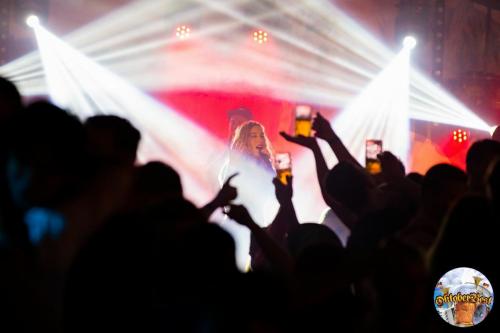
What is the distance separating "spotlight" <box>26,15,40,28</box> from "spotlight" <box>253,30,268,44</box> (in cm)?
280

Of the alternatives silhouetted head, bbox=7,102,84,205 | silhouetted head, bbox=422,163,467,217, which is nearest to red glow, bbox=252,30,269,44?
silhouetted head, bbox=422,163,467,217

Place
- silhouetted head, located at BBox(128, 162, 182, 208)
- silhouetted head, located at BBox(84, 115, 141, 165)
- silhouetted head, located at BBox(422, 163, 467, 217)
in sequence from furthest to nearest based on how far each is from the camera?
silhouetted head, located at BBox(422, 163, 467, 217)
silhouetted head, located at BBox(84, 115, 141, 165)
silhouetted head, located at BBox(128, 162, 182, 208)

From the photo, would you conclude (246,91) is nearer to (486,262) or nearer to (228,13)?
(228,13)

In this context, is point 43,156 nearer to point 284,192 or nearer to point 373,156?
point 284,192

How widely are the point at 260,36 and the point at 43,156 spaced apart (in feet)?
26.8

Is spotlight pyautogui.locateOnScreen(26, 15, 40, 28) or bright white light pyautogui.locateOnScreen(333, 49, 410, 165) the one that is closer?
spotlight pyautogui.locateOnScreen(26, 15, 40, 28)

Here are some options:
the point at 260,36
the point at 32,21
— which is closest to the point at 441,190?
the point at 32,21

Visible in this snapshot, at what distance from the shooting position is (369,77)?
9.87m

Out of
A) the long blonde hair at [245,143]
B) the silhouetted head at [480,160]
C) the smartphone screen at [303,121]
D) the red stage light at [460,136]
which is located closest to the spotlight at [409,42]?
the red stage light at [460,136]

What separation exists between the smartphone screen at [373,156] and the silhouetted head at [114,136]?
4.75 ft

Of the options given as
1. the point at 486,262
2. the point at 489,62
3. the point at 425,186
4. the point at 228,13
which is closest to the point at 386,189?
the point at 425,186

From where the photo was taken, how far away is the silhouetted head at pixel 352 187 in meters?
2.50

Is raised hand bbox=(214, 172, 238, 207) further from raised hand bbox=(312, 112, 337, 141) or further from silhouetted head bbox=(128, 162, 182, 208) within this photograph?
silhouetted head bbox=(128, 162, 182, 208)

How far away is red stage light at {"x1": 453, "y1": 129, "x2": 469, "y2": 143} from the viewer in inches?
366
